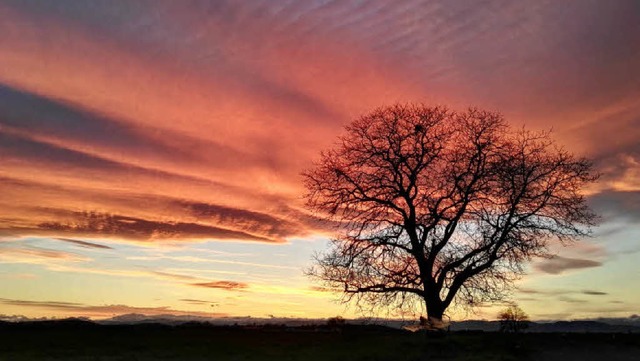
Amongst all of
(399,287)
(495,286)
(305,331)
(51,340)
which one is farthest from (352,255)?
(51,340)

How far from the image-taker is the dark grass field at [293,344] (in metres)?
27.0

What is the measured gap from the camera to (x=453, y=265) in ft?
109

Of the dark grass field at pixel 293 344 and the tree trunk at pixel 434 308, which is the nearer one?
the dark grass field at pixel 293 344

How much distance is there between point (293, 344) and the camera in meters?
31.2

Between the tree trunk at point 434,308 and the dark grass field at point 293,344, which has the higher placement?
the tree trunk at point 434,308

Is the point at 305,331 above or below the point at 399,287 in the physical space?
below

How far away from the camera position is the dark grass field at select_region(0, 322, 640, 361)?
88.5 feet

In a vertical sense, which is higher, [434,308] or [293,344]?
[434,308]

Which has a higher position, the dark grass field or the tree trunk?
the tree trunk

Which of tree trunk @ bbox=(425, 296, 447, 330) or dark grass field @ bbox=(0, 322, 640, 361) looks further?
tree trunk @ bbox=(425, 296, 447, 330)

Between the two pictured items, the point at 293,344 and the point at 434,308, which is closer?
the point at 293,344

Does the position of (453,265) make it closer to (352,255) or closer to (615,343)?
(352,255)

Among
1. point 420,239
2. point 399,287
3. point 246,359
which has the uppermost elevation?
point 420,239

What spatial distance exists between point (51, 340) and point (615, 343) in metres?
A: 28.2
